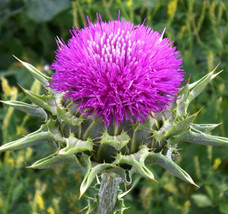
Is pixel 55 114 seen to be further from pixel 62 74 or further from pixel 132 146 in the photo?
pixel 132 146

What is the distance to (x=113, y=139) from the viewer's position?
1.42 metres

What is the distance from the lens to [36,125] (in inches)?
101

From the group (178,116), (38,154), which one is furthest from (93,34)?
(38,154)

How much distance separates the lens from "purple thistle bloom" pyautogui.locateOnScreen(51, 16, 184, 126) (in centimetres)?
142

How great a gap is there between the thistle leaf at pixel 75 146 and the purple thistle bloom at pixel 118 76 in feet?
0.35

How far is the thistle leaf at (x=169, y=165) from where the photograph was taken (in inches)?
55.0

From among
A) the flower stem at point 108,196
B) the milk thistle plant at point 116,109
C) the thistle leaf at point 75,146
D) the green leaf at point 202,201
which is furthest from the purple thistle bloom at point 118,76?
the green leaf at point 202,201

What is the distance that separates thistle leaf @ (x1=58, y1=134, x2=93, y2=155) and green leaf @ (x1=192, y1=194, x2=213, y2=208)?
37.6 inches

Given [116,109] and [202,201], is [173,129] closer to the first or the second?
[116,109]

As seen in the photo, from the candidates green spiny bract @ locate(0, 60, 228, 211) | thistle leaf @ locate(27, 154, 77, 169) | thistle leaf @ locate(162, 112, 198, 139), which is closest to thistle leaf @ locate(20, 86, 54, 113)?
green spiny bract @ locate(0, 60, 228, 211)

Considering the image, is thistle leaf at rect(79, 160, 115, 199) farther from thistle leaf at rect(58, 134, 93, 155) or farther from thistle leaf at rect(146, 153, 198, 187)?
thistle leaf at rect(146, 153, 198, 187)

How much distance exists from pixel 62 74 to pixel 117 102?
25 centimetres

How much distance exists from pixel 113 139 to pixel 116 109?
0.11 meters

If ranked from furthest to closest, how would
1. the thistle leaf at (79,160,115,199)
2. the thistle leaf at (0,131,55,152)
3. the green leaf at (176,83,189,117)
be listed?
the green leaf at (176,83,189,117), the thistle leaf at (0,131,55,152), the thistle leaf at (79,160,115,199)
